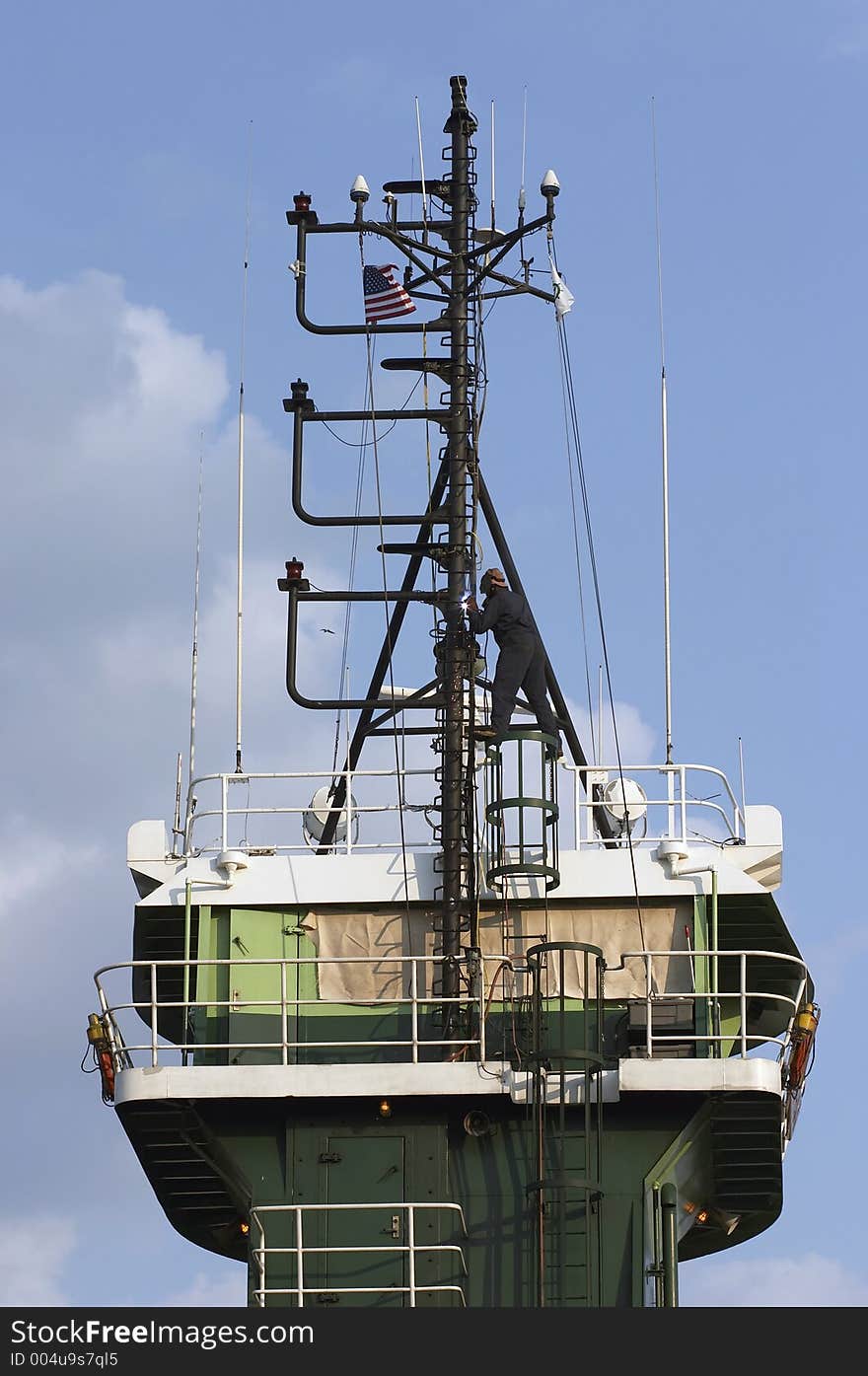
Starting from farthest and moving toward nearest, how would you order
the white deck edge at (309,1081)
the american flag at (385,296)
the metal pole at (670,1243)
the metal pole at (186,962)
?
the american flag at (385,296) → the metal pole at (186,962) → the white deck edge at (309,1081) → the metal pole at (670,1243)

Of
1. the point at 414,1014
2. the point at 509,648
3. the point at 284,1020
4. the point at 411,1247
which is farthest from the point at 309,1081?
the point at 509,648

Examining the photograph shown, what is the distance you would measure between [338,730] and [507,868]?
5.25m

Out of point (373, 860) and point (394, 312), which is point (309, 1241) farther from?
point (394, 312)

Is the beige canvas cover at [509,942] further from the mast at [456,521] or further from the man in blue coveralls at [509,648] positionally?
the man in blue coveralls at [509,648]

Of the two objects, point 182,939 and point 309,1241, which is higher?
point 182,939

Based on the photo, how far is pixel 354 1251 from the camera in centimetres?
2595

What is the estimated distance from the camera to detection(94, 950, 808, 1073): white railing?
86.6 ft

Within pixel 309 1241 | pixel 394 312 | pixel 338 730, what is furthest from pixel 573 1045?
pixel 394 312

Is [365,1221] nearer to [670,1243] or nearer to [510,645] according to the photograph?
[670,1243]

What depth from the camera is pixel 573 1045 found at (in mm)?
27547

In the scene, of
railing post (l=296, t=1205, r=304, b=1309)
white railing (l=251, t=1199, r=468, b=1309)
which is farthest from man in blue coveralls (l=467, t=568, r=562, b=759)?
railing post (l=296, t=1205, r=304, b=1309)

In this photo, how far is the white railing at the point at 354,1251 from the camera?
1001 inches

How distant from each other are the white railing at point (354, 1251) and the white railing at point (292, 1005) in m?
1.47

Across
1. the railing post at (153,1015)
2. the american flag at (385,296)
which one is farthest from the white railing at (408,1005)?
the american flag at (385,296)
